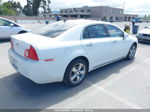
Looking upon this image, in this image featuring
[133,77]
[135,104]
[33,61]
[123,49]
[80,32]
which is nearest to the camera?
[33,61]

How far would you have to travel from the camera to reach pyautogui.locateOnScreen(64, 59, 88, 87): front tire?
10.4 ft

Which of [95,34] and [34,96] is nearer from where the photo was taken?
[34,96]

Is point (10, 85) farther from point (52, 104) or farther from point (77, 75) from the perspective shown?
point (77, 75)

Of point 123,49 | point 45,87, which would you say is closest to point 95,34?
point 123,49

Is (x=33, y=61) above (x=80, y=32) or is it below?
below

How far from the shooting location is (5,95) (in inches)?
118

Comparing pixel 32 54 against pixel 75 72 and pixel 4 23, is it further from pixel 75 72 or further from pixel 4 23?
pixel 4 23

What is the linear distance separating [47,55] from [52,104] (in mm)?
994

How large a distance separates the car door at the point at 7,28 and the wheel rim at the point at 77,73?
5902 millimetres

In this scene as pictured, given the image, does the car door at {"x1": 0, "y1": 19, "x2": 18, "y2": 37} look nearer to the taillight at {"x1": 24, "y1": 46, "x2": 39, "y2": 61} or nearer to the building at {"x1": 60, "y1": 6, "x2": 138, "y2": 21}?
the taillight at {"x1": 24, "y1": 46, "x2": 39, "y2": 61}

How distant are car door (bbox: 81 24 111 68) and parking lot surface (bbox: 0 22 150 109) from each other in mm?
547

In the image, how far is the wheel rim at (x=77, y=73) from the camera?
332 centimetres

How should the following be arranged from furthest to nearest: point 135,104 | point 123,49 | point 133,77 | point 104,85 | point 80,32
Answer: point 123,49, point 133,77, point 104,85, point 80,32, point 135,104

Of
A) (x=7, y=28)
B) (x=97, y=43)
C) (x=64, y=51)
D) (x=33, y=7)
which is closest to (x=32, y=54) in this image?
(x=64, y=51)
